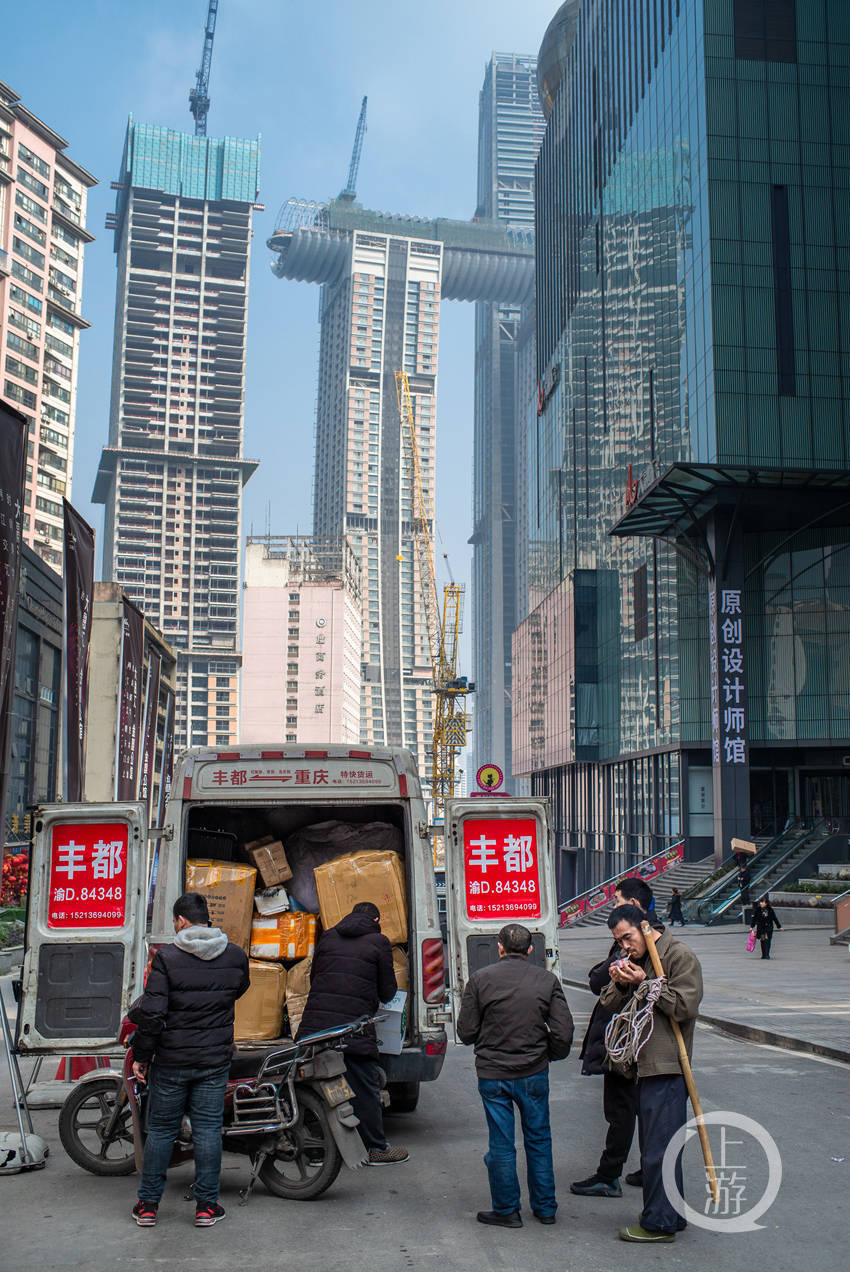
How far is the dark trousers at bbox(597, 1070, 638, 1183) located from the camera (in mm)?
7168

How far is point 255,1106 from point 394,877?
8.18 ft

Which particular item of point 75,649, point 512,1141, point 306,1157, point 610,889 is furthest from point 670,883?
point 512,1141

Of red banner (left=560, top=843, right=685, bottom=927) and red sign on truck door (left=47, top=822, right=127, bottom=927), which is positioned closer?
red sign on truck door (left=47, top=822, right=127, bottom=927)

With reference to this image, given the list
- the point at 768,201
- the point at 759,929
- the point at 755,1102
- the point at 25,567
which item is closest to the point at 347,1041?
the point at 755,1102

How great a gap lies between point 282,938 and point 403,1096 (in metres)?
1.75

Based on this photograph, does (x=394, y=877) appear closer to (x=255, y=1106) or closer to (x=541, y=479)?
(x=255, y=1106)

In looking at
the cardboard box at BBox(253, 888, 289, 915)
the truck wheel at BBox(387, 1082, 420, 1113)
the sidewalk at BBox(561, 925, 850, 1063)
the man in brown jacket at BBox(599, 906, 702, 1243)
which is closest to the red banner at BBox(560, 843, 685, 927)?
the sidewalk at BBox(561, 925, 850, 1063)

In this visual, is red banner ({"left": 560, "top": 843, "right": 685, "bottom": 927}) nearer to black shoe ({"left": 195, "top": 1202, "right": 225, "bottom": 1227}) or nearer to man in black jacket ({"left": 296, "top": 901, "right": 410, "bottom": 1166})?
man in black jacket ({"left": 296, "top": 901, "right": 410, "bottom": 1166})

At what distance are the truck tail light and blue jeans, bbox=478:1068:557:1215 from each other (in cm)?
213

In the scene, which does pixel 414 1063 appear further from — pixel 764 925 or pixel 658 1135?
pixel 764 925

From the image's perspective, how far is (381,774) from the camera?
9.45 meters

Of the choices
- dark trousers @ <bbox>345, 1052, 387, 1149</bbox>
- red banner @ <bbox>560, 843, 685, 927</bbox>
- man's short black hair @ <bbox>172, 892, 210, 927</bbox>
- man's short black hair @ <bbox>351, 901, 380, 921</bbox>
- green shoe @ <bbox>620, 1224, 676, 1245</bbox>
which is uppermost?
man's short black hair @ <bbox>172, 892, 210, 927</bbox>

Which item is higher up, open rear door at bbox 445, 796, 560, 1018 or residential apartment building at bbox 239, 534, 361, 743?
residential apartment building at bbox 239, 534, 361, 743

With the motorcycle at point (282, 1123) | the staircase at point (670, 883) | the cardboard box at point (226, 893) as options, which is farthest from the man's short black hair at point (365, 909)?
the staircase at point (670, 883)
